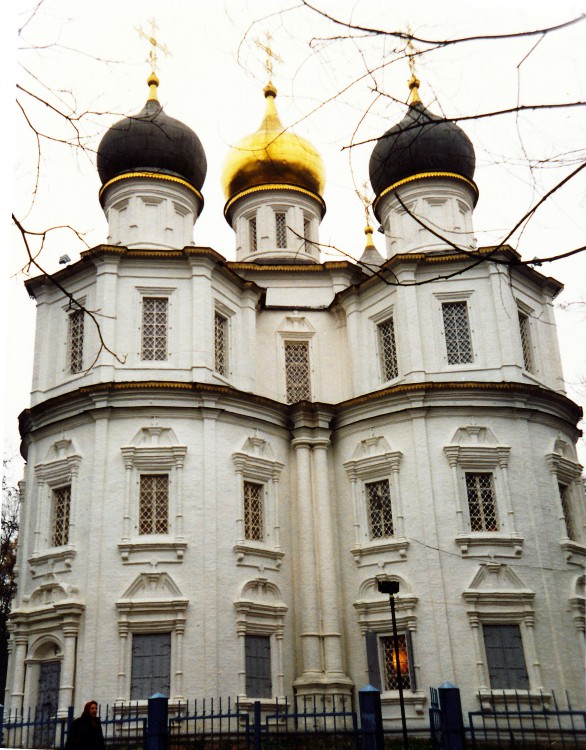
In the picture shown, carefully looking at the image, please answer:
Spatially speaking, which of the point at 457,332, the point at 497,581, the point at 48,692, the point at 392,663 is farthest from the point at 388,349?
the point at 48,692

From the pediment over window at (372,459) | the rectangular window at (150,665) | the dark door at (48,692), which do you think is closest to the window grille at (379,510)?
the pediment over window at (372,459)

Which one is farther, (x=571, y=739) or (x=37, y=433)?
(x=37, y=433)

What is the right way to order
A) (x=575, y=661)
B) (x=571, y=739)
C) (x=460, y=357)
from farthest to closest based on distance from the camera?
1. (x=460, y=357)
2. (x=575, y=661)
3. (x=571, y=739)

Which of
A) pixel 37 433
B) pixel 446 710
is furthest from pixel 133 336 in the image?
pixel 446 710

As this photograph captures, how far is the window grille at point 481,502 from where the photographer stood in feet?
37.7

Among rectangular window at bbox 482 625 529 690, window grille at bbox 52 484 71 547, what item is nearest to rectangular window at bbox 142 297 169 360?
window grille at bbox 52 484 71 547

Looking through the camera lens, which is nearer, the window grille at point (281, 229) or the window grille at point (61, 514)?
the window grille at point (61, 514)

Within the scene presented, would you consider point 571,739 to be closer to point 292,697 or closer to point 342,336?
point 292,697

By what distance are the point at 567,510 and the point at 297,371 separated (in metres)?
4.71

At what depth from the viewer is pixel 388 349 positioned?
13180 mm

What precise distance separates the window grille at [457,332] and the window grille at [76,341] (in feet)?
18.1

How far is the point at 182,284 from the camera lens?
12.8 m

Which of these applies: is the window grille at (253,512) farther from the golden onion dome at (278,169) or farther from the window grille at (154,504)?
the golden onion dome at (278,169)

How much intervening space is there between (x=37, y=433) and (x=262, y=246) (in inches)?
238
